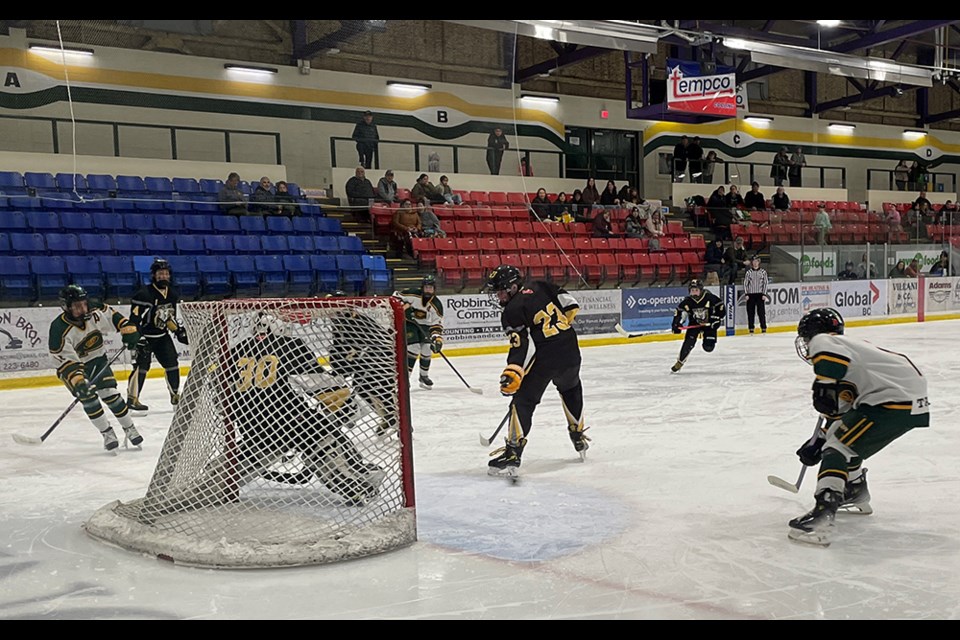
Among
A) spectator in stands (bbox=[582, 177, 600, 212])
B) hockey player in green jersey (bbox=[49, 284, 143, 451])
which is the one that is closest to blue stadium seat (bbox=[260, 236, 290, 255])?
hockey player in green jersey (bbox=[49, 284, 143, 451])

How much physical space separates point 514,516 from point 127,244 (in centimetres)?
787

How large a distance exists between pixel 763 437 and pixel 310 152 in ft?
18.5

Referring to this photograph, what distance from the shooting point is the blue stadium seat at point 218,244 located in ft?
34.9

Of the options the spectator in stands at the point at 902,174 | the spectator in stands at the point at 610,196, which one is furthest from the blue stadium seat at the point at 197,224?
the spectator in stands at the point at 902,174

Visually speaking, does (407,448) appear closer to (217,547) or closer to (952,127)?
(217,547)

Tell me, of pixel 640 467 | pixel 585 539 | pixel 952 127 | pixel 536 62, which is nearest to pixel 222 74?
pixel 640 467

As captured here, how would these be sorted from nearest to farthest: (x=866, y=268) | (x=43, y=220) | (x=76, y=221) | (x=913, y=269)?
(x=43, y=220), (x=76, y=221), (x=866, y=268), (x=913, y=269)

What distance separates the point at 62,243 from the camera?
1027 cm

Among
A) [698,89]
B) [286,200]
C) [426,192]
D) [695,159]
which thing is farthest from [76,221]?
[695,159]

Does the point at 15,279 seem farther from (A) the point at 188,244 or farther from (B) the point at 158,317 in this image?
(B) the point at 158,317

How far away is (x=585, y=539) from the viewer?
3.58 m

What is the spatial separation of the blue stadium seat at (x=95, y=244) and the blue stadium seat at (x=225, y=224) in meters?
1.17

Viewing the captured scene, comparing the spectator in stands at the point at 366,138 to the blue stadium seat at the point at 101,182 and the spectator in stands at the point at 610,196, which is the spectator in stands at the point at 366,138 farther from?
the spectator in stands at the point at 610,196
